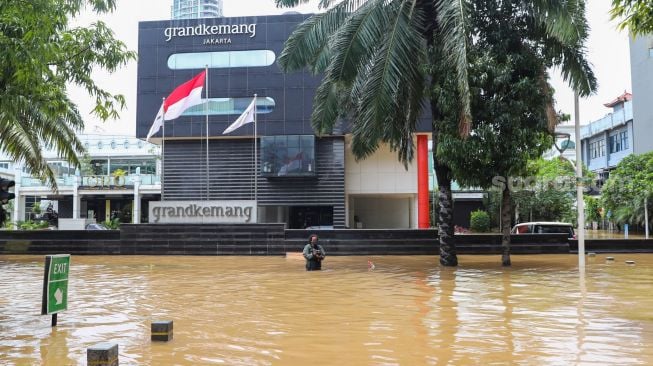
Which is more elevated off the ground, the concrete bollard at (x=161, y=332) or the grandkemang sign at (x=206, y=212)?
the grandkemang sign at (x=206, y=212)

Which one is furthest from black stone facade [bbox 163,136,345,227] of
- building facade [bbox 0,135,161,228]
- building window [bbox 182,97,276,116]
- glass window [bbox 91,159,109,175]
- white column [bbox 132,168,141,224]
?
glass window [bbox 91,159,109,175]

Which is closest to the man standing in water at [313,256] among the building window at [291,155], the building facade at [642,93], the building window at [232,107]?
the building window at [291,155]

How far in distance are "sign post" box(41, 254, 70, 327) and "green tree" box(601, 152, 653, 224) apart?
126 ft

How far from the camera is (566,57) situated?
17.8 meters

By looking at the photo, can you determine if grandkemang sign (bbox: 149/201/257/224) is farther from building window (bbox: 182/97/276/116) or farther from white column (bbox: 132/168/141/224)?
white column (bbox: 132/168/141/224)

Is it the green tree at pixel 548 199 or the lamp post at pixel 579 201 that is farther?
the green tree at pixel 548 199

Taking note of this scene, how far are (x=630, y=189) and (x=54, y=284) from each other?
131 feet

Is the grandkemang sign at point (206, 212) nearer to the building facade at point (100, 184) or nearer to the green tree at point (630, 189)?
the building facade at point (100, 184)

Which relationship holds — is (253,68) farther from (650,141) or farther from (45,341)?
(650,141)

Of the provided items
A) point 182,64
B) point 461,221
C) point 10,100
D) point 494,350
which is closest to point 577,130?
point 494,350

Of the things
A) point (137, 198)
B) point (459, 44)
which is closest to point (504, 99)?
point (459, 44)

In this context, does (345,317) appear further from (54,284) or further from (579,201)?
(579,201)

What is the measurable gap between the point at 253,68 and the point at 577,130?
73.5ft

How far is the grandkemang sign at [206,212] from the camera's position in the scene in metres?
24.5
